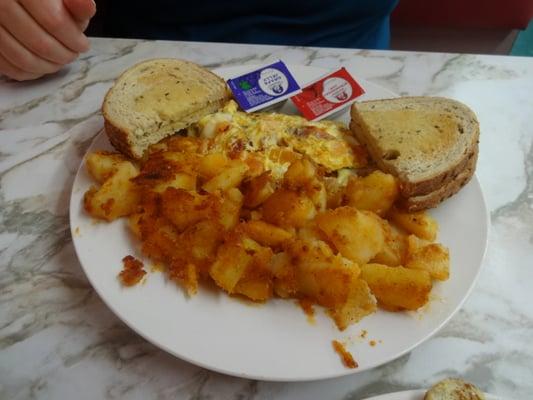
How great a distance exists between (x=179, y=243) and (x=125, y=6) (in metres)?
1.19

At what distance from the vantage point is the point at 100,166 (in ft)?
4.22

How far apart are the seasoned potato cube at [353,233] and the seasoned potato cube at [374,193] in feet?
0.27

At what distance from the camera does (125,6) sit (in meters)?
1.99

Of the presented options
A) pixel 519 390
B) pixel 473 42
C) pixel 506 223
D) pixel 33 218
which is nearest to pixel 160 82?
pixel 33 218

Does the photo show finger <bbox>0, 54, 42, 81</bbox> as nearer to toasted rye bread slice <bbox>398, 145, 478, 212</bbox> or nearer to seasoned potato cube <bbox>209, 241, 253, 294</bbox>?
seasoned potato cube <bbox>209, 241, 253, 294</bbox>

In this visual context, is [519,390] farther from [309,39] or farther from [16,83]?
[16,83]

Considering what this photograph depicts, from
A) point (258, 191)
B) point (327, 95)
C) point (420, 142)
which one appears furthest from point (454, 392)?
point (327, 95)

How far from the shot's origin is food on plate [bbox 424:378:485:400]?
933 mm

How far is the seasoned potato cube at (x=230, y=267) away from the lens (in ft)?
3.53

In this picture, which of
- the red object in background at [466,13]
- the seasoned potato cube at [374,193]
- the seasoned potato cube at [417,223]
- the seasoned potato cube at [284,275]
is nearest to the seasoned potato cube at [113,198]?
the seasoned potato cube at [284,275]

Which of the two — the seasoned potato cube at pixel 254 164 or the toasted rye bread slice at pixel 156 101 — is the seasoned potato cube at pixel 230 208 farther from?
the toasted rye bread slice at pixel 156 101

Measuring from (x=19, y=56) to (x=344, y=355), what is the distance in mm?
1257

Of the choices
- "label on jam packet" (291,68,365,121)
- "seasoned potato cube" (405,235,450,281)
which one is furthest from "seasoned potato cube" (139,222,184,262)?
"label on jam packet" (291,68,365,121)

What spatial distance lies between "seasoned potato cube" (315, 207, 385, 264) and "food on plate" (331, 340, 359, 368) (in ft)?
0.54
